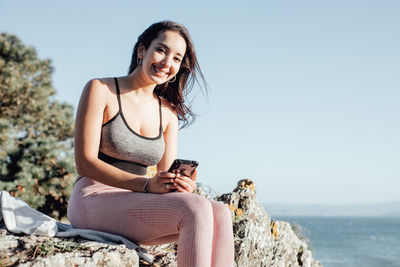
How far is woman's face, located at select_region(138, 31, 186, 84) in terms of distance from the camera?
9.31 ft

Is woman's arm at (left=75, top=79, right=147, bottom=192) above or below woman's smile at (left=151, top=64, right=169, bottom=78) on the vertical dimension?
below

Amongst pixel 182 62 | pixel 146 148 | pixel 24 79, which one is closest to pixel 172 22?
pixel 182 62

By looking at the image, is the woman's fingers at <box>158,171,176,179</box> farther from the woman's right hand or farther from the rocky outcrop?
the rocky outcrop

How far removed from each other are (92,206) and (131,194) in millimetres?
281

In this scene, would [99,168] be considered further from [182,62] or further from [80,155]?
[182,62]

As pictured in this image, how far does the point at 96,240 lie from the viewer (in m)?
2.34

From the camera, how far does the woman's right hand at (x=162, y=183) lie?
228 centimetres

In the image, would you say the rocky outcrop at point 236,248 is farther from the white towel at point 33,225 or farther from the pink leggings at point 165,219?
the pink leggings at point 165,219

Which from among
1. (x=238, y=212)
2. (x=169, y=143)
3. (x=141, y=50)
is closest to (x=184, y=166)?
(x=169, y=143)

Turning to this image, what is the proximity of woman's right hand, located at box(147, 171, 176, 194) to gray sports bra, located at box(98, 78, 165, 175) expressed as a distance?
15.6 inches

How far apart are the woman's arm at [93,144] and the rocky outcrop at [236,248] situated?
0.39 metres

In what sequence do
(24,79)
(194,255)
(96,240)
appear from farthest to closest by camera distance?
(24,79), (96,240), (194,255)

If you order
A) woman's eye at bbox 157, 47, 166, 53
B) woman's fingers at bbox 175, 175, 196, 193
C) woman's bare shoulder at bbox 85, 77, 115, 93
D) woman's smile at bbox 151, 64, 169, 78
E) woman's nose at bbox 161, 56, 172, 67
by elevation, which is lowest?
woman's fingers at bbox 175, 175, 196, 193

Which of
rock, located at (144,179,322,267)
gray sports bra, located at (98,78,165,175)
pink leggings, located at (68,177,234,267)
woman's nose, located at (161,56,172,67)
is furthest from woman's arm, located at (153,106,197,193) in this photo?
rock, located at (144,179,322,267)
